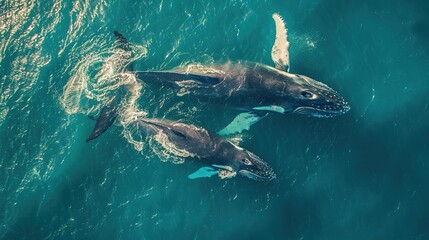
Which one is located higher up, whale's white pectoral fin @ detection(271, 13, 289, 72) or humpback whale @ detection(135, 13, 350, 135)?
whale's white pectoral fin @ detection(271, 13, 289, 72)

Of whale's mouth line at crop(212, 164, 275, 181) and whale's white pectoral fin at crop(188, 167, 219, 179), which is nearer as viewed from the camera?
whale's mouth line at crop(212, 164, 275, 181)

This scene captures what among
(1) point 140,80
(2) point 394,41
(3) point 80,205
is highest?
(2) point 394,41

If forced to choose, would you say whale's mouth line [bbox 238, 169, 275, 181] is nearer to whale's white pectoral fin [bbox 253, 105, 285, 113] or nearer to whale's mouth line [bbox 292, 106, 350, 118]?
whale's white pectoral fin [bbox 253, 105, 285, 113]

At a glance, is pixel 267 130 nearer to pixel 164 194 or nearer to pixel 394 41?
pixel 164 194

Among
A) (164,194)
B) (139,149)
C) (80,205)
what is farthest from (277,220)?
(80,205)

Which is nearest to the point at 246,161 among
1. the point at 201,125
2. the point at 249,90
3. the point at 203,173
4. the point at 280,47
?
the point at 203,173

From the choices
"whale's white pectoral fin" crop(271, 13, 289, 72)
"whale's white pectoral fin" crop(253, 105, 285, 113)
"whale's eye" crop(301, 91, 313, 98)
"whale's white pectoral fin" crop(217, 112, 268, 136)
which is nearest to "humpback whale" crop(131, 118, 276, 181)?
"whale's white pectoral fin" crop(217, 112, 268, 136)

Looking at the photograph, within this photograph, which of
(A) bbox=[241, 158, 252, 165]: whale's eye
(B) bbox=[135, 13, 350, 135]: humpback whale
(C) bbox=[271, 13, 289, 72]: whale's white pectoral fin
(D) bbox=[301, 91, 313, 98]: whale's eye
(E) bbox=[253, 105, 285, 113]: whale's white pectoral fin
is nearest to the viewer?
(D) bbox=[301, 91, 313, 98]: whale's eye

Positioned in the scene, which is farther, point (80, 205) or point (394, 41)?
point (394, 41)
